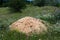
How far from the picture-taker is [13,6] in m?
18.1

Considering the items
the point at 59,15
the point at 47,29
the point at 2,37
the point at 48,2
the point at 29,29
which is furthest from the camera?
the point at 48,2

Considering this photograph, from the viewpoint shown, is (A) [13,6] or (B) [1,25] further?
(A) [13,6]

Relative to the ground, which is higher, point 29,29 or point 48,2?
point 29,29

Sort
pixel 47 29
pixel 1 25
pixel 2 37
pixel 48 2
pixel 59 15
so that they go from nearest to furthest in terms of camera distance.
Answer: pixel 2 37 → pixel 47 29 → pixel 1 25 → pixel 59 15 → pixel 48 2

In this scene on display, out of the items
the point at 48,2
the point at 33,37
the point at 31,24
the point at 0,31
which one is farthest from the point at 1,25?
the point at 48,2

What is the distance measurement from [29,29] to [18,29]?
0.42 meters

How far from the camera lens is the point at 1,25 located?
34.2 ft

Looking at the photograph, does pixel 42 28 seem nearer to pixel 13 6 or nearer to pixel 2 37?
pixel 2 37

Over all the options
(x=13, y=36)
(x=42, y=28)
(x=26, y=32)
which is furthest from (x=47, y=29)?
(x=13, y=36)

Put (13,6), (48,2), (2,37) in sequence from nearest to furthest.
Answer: (2,37)
(13,6)
(48,2)

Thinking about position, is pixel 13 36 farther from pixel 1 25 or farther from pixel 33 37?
pixel 1 25

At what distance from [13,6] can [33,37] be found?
10.0 m

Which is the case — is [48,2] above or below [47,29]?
below

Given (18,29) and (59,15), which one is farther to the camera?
(59,15)
